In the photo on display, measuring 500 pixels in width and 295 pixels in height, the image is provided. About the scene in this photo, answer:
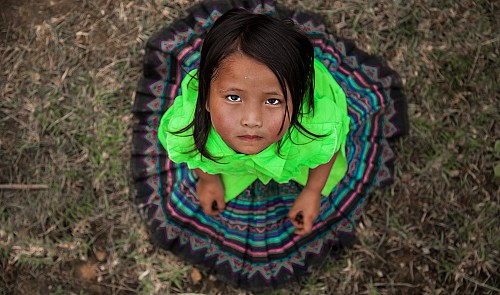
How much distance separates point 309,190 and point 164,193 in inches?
21.7

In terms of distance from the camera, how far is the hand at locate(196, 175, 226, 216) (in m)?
1.58

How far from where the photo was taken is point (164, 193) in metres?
1.79

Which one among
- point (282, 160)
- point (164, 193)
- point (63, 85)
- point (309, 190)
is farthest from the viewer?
point (63, 85)

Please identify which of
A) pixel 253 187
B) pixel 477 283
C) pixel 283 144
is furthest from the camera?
pixel 477 283

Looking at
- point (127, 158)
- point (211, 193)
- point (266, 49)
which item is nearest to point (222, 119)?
point (266, 49)

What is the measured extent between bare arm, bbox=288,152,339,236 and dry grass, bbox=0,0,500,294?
0.29 m

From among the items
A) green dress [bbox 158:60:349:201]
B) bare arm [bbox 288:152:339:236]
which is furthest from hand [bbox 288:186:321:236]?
green dress [bbox 158:60:349:201]

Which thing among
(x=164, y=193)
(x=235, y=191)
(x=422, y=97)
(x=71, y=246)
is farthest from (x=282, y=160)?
(x=71, y=246)

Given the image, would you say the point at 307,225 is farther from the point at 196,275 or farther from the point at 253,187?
the point at 196,275

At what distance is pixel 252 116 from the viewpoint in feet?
3.50

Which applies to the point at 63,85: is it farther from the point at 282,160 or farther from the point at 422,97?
the point at 422,97

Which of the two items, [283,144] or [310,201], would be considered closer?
[283,144]

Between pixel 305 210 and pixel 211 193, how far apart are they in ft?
0.99

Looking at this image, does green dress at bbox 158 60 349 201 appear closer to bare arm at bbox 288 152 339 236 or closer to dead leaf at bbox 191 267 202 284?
bare arm at bbox 288 152 339 236
